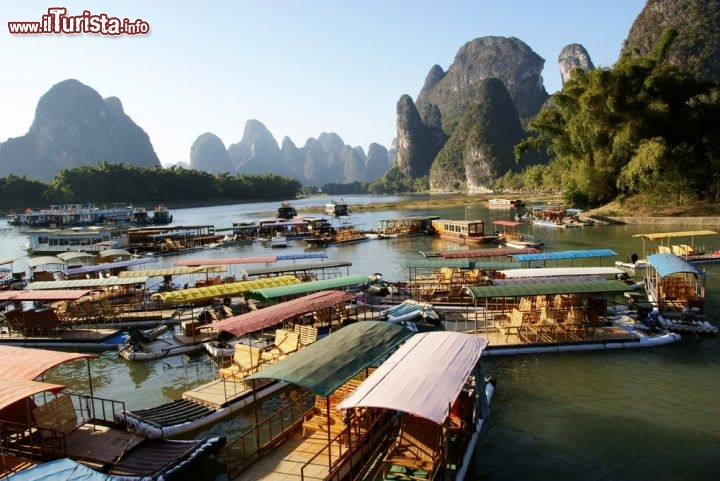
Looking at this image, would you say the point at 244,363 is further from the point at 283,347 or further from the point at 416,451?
the point at 416,451

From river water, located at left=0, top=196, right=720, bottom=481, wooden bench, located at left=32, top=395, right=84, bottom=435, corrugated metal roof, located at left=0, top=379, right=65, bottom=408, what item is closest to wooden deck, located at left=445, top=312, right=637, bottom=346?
river water, located at left=0, top=196, right=720, bottom=481

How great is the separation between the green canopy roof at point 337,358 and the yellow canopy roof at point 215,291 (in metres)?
9.07

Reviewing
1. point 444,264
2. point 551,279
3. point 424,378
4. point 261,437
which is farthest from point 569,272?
point 261,437

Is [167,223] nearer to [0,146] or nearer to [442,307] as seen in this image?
[442,307]

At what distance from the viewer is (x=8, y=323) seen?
21.2 m

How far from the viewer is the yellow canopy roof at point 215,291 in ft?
62.5

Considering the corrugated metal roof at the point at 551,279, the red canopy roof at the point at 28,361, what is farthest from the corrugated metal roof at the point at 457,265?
the red canopy roof at the point at 28,361

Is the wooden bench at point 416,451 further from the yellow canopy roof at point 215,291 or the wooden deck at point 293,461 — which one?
the yellow canopy roof at point 215,291

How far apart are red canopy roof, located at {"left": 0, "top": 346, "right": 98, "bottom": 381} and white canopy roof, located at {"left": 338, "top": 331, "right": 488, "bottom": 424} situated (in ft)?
21.7

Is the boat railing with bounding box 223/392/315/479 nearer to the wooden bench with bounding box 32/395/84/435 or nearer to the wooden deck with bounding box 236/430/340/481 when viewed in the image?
the wooden deck with bounding box 236/430/340/481

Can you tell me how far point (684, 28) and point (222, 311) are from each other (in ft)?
366

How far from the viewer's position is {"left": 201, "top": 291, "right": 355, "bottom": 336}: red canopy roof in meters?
14.5

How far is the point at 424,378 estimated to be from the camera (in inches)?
351

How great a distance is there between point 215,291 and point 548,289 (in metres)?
12.3
